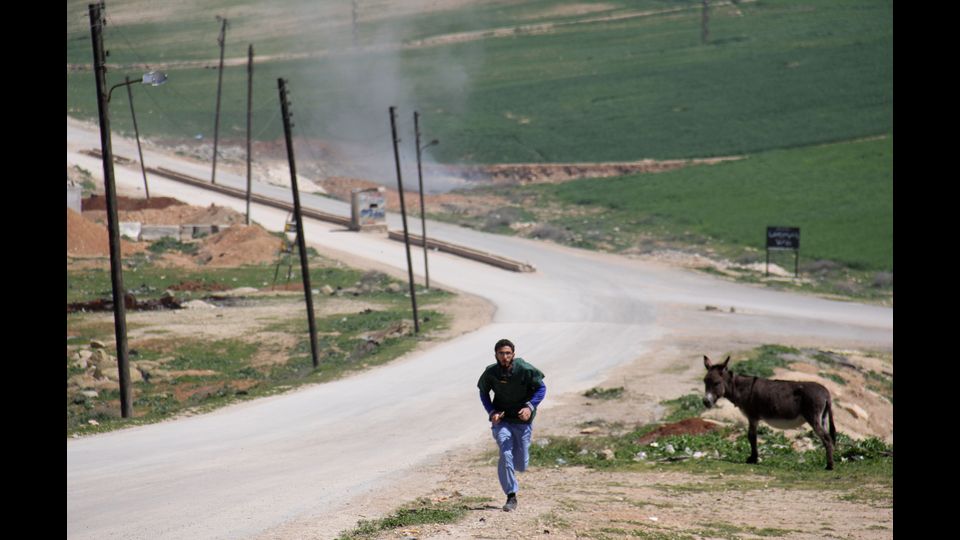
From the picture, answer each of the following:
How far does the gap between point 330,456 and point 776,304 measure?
40.2m

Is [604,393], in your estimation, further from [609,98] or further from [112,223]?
[609,98]

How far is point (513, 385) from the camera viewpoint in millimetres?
16453

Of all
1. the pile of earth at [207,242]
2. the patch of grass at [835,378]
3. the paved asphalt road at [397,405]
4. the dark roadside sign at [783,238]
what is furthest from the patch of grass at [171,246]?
the patch of grass at [835,378]

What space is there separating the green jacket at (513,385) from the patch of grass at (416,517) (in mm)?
1519

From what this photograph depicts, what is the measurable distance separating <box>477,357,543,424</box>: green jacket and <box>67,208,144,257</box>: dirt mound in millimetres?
56930

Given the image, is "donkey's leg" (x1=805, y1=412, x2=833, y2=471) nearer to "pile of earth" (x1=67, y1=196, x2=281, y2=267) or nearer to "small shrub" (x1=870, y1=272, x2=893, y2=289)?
"small shrub" (x1=870, y1=272, x2=893, y2=289)

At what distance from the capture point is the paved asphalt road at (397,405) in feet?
62.5

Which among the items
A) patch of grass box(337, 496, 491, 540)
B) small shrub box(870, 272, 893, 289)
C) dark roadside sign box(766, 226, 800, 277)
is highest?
patch of grass box(337, 496, 491, 540)

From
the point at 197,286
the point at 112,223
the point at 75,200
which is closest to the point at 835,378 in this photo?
the point at 112,223

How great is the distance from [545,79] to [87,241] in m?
89.6

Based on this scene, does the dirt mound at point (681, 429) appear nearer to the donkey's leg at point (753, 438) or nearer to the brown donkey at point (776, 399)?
the donkey's leg at point (753, 438)

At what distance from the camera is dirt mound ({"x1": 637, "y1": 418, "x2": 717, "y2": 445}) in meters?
25.7

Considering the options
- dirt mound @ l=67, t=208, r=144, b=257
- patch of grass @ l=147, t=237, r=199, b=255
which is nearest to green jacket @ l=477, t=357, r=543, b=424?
dirt mound @ l=67, t=208, r=144, b=257
